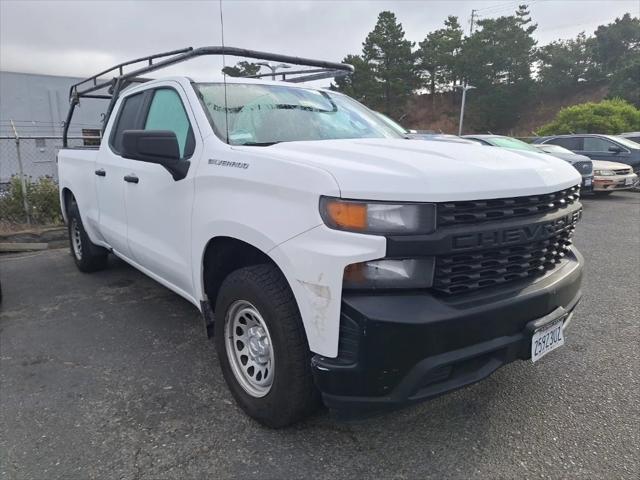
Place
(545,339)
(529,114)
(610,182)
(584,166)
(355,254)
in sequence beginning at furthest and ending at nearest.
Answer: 1. (529,114)
2. (610,182)
3. (584,166)
4. (545,339)
5. (355,254)

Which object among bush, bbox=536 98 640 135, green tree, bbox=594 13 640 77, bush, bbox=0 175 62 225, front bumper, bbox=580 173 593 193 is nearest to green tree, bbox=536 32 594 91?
green tree, bbox=594 13 640 77

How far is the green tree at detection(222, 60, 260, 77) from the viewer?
11.6 feet

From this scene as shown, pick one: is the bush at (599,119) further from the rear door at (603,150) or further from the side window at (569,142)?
the rear door at (603,150)

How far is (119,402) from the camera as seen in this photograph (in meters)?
2.82

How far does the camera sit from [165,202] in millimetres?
3115

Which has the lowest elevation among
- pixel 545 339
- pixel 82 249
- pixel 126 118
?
pixel 82 249

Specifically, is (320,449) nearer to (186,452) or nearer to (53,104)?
(186,452)

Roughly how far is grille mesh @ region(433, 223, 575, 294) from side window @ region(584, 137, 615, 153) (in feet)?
43.4

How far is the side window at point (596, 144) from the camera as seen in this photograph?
1355 cm

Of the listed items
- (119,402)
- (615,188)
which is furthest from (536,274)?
(615,188)

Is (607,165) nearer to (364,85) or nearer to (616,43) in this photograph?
(364,85)

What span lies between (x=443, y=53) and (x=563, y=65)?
42.0 ft

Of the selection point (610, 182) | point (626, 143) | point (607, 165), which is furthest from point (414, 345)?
point (626, 143)

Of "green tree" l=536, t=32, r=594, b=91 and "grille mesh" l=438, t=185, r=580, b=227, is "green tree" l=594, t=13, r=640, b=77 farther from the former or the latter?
"grille mesh" l=438, t=185, r=580, b=227
